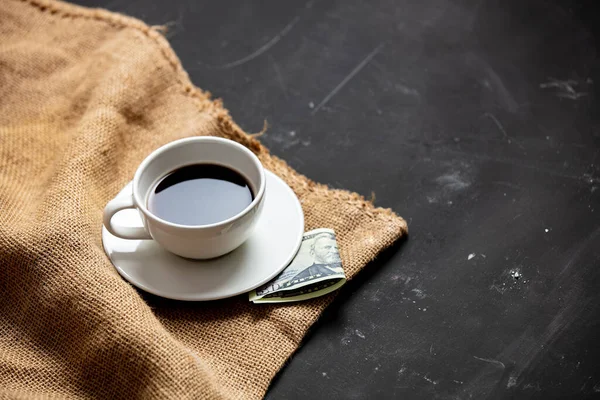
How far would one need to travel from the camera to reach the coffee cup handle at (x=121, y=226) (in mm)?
869

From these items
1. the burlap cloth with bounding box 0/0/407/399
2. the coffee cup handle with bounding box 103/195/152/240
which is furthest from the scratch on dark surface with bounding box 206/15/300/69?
the coffee cup handle with bounding box 103/195/152/240

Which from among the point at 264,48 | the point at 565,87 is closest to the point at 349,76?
the point at 264,48

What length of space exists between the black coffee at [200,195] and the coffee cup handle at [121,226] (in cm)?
3

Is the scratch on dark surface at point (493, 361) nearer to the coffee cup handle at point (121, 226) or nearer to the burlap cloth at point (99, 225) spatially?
the burlap cloth at point (99, 225)

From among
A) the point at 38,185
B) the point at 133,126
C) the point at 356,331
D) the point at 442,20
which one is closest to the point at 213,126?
the point at 133,126

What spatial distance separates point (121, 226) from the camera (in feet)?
2.94

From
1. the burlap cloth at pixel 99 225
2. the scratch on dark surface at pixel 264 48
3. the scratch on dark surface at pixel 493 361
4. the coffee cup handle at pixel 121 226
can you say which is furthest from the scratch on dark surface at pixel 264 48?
the scratch on dark surface at pixel 493 361

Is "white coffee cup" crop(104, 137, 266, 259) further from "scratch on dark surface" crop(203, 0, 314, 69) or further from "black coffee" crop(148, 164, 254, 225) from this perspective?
"scratch on dark surface" crop(203, 0, 314, 69)

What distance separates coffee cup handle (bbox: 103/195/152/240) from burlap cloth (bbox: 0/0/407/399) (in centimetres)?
5

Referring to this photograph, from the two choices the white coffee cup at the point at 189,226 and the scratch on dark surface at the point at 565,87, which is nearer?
the white coffee cup at the point at 189,226

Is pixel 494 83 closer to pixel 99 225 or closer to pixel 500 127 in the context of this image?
pixel 500 127

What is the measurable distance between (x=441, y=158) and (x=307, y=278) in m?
0.36

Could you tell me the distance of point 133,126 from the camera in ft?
3.67

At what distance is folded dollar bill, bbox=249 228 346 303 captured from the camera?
91 centimetres
